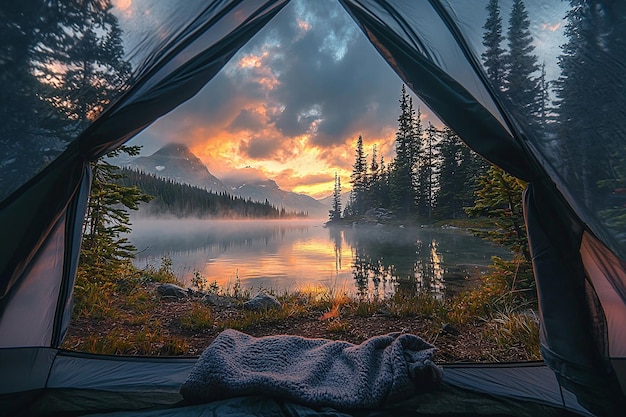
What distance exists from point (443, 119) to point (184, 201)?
30893 mm

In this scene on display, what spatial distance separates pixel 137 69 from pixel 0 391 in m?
1.72

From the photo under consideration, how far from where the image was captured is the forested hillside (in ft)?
80.0

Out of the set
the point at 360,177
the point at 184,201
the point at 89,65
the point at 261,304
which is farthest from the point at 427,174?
the point at 184,201

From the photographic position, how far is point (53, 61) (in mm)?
1484

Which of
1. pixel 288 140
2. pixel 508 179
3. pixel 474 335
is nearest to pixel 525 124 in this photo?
pixel 508 179

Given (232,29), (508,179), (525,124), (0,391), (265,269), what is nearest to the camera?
(0,391)

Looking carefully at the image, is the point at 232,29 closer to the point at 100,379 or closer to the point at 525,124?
the point at 525,124

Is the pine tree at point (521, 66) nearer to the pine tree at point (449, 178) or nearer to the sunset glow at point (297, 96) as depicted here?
the sunset glow at point (297, 96)

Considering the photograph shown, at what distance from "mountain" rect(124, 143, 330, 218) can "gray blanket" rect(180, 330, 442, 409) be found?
6667 centimetres

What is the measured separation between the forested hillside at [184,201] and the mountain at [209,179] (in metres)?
30.0

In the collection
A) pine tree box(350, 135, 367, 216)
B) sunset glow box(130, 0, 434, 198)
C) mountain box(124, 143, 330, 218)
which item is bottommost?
sunset glow box(130, 0, 434, 198)

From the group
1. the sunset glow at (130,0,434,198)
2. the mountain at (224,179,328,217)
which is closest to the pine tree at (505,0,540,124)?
the sunset glow at (130,0,434,198)

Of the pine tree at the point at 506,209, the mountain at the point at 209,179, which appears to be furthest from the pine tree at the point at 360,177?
the mountain at the point at 209,179

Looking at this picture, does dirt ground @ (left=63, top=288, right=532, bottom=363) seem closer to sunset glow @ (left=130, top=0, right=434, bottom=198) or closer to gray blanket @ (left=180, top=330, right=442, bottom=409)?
gray blanket @ (left=180, top=330, right=442, bottom=409)
